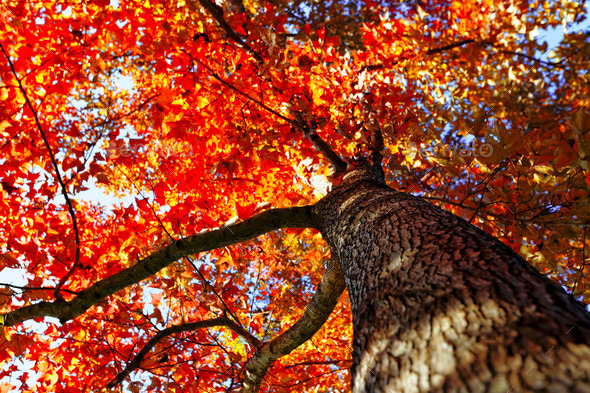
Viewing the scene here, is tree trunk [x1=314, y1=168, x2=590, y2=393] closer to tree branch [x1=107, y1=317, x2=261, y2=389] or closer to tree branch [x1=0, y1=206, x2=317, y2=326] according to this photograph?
tree branch [x1=0, y1=206, x2=317, y2=326]

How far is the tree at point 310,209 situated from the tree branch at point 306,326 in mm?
16

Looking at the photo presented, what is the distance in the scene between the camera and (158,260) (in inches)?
88.8

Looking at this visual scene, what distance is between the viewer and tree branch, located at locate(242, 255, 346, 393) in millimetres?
2287

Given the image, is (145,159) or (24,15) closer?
(24,15)

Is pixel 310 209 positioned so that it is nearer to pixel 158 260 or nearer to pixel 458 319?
pixel 158 260

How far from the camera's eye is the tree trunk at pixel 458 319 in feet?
2.11

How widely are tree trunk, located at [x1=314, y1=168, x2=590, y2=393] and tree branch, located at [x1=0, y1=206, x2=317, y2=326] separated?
103 centimetres

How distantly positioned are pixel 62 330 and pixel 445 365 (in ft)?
15.1

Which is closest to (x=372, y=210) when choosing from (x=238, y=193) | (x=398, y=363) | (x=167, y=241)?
(x=398, y=363)

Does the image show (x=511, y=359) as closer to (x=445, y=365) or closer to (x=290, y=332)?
(x=445, y=365)

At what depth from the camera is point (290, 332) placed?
7.93 ft

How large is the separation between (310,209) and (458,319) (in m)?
1.68

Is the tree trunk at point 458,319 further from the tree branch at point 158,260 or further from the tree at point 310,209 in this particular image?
the tree branch at point 158,260

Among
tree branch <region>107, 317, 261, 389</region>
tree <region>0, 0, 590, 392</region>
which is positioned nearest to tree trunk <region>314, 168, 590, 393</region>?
tree <region>0, 0, 590, 392</region>
